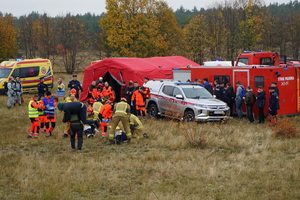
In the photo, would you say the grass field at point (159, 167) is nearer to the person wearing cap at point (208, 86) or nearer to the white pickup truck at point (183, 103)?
the white pickup truck at point (183, 103)

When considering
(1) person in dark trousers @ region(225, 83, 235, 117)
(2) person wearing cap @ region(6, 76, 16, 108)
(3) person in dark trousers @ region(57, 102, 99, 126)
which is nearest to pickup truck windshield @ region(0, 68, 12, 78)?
(2) person wearing cap @ region(6, 76, 16, 108)

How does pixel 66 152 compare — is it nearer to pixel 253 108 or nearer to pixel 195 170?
pixel 195 170

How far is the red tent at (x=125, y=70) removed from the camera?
22.1m

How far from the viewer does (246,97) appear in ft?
55.4

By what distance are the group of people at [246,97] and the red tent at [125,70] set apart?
4676 millimetres

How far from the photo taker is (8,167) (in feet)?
32.9

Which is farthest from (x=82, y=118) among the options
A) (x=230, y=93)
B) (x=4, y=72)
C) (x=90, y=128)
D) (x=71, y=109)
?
(x=4, y=72)

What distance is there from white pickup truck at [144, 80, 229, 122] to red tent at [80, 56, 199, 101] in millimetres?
3283

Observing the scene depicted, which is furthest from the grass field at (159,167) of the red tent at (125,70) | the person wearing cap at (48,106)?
the red tent at (125,70)

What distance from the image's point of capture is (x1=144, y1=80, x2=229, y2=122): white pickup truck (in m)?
16.0

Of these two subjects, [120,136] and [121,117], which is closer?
[121,117]

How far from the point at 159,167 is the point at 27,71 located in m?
21.2

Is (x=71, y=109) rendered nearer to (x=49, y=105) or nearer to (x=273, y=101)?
(x=49, y=105)

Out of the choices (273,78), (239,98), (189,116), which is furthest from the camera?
(239,98)
